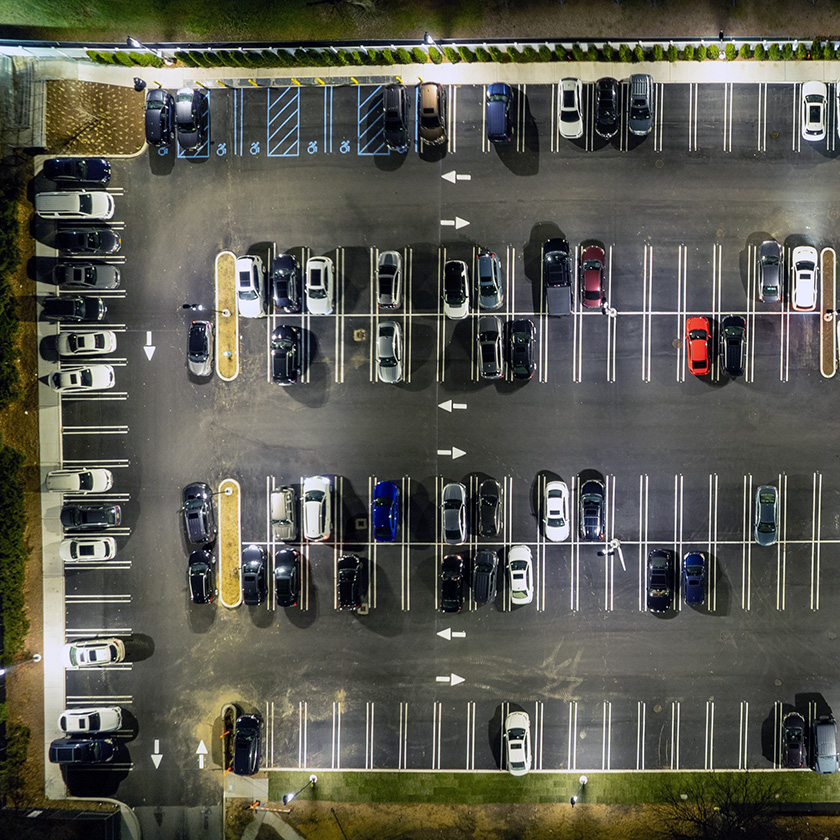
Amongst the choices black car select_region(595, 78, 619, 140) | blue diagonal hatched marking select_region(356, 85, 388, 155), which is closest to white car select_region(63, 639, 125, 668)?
blue diagonal hatched marking select_region(356, 85, 388, 155)

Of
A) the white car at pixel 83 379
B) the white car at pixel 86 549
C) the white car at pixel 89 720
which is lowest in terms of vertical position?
the white car at pixel 89 720

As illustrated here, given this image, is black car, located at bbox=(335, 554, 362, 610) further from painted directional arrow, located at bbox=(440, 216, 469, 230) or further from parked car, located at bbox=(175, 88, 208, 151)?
parked car, located at bbox=(175, 88, 208, 151)

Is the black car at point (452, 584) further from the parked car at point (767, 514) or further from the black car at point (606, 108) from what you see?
the black car at point (606, 108)

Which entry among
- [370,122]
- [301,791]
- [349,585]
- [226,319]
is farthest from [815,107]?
[301,791]

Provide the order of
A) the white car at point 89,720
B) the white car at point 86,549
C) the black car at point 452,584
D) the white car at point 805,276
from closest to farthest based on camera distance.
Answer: the white car at point 805,276
the black car at point 452,584
the white car at point 89,720
the white car at point 86,549

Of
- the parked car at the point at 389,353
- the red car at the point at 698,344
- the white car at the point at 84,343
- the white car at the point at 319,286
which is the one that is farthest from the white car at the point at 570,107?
the white car at the point at 84,343

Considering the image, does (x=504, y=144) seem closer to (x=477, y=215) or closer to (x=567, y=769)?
(x=477, y=215)

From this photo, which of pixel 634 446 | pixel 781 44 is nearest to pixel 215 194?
pixel 634 446
